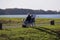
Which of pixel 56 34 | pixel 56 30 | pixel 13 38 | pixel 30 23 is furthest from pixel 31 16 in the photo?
pixel 13 38

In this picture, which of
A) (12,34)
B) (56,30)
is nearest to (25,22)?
(56,30)

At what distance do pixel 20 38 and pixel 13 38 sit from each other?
60 centimetres

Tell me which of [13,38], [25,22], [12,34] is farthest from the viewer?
[25,22]

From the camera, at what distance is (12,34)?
18750mm

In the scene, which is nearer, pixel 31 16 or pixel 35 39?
pixel 35 39

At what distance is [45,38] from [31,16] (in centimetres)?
918

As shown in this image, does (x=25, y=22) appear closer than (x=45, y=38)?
No

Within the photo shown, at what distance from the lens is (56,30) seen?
21.3 meters

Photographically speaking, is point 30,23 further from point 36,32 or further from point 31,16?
point 36,32

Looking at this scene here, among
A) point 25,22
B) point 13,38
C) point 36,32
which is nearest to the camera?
point 13,38

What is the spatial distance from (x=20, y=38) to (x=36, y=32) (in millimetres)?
2796

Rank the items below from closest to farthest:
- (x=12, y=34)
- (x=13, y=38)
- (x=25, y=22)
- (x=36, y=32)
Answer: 1. (x=13, y=38)
2. (x=12, y=34)
3. (x=36, y=32)
4. (x=25, y=22)

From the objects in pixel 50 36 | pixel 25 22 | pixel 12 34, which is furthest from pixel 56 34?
pixel 25 22

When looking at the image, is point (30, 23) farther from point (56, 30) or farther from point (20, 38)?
point (20, 38)
